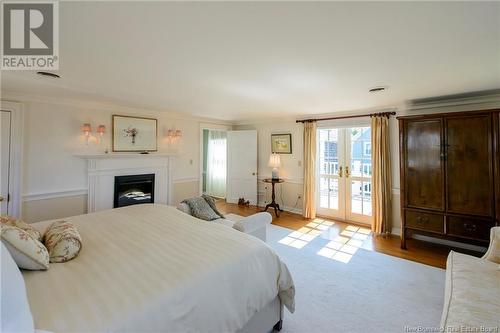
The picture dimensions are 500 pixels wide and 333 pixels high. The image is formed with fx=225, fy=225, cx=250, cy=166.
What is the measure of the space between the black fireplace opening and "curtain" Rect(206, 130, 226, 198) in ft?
8.74

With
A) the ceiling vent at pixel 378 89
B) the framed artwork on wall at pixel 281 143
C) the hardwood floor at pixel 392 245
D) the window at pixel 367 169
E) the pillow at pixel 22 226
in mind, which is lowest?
the hardwood floor at pixel 392 245

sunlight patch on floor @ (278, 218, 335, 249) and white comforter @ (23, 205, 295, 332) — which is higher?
white comforter @ (23, 205, 295, 332)

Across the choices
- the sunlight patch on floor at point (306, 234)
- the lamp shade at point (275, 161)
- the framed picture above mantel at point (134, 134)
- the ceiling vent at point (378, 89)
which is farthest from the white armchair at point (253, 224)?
the framed picture above mantel at point (134, 134)

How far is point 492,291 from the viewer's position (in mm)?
1559

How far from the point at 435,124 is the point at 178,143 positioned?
4615mm

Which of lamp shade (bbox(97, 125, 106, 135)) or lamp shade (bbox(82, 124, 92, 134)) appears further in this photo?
lamp shade (bbox(97, 125, 106, 135))

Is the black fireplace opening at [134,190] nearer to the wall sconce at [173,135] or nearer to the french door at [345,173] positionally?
the wall sconce at [173,135]

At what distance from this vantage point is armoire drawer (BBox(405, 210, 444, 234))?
3066mm

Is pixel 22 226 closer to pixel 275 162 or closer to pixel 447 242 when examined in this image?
pixel 275 162

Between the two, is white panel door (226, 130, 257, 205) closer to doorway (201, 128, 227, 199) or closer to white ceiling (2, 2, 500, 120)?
doorway (201, 128, 227, 199)

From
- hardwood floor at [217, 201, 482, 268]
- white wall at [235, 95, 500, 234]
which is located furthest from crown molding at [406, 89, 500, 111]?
hardwood floor at [217, 201, 482, 268]

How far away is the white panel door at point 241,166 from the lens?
19.5ft

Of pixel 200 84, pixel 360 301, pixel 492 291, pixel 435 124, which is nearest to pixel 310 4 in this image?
pixel 200 84

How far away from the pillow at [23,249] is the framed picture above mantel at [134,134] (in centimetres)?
303
